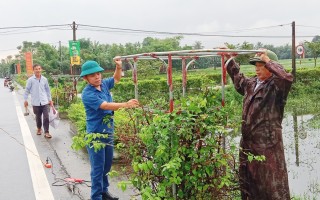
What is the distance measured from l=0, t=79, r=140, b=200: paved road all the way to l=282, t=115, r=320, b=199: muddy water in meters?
3.06

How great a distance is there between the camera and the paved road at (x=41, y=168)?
491cm

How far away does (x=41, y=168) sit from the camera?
20.0 feet

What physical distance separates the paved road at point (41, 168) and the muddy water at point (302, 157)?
3058 millimetres

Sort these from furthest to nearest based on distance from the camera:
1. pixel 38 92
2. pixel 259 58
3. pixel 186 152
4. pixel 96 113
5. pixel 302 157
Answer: pixel 38 92 → pixel 302 157 → pixel 96 113 → pixel 259 58 → pixel 186 152

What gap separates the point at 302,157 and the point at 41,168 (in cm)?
551

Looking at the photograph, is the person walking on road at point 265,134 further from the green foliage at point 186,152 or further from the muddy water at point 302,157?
the muddy water at point 302,157

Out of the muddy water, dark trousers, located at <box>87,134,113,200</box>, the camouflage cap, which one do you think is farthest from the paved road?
the muddy water

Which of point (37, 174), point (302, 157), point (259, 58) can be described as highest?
point (259, 58)

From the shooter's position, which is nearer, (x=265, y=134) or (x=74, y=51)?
(x=265, y=134)

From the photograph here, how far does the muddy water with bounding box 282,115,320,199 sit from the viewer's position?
6023mm

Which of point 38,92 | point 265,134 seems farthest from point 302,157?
point 38,92

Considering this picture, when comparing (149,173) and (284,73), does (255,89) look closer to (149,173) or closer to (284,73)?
(284,73)

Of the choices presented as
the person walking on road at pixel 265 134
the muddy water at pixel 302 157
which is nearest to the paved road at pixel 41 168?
the person walking on road at pixel 265 134

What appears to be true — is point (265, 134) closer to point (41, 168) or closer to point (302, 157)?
point (41, 168)
